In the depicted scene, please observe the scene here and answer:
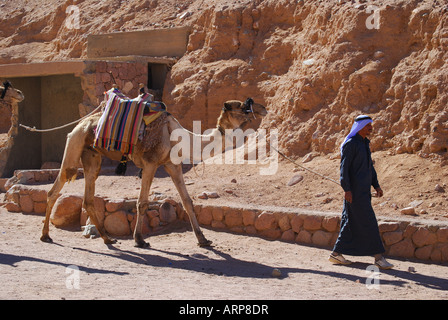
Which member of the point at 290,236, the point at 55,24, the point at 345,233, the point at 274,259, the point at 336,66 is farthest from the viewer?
the point at 55,24

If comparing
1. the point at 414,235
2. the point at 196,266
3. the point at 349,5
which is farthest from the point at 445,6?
the point at 196,266

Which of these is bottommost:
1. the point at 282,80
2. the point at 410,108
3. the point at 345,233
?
the point at 345,233

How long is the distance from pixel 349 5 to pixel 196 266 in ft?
24.1

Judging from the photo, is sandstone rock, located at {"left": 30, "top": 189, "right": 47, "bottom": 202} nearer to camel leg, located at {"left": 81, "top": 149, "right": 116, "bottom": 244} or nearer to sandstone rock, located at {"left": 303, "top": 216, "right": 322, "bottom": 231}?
camel leg, located at {"left": 81, "top": 149, "right": 116, "bottom": 244}

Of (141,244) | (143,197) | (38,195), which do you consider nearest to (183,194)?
(143,197)

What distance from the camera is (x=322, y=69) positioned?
10938 millimetres

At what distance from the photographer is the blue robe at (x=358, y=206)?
592cm

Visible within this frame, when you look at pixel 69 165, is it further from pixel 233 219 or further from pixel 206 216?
pixel 233 219

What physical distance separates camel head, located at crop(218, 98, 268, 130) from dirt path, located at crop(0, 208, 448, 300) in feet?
5.48

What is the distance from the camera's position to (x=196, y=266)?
630cm

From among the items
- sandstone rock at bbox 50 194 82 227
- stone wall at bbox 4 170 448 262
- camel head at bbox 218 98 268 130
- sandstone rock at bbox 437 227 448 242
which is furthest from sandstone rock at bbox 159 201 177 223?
sandstone rock at bbox 437 227 448 242

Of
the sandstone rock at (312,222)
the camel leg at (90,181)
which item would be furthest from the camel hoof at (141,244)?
the sandstone rock at (312,222)

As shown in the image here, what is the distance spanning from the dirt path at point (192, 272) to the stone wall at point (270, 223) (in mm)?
192

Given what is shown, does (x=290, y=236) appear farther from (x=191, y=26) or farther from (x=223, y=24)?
(x=191, y=26)
